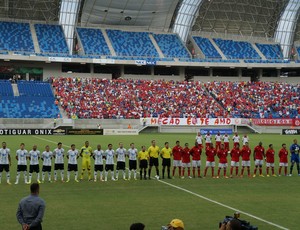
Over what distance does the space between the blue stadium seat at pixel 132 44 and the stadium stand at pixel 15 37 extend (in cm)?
1233

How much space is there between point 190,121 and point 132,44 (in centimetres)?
1883

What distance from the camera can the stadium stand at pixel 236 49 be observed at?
78.1 meters

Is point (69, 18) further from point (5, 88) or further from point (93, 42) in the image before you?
point (5, 88)

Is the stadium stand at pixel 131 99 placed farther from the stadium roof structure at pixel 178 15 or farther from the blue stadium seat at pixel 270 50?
the blue stadium seat at pixel 270 50

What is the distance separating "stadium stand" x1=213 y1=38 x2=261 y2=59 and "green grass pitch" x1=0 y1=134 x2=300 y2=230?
187ft

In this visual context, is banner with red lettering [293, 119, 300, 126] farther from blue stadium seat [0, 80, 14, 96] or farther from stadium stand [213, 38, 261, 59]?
blue stadium seat [0, 80, 14, 96]

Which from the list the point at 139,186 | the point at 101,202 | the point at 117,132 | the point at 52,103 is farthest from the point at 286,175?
the point at 52,103

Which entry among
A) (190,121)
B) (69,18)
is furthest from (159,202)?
(69,18)

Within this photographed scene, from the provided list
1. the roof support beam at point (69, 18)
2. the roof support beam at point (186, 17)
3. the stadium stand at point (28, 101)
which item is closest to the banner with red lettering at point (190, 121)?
the stadium stand at point (28, 101)

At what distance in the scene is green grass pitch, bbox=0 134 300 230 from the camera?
13.6 metres

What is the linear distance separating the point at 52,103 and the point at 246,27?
3539 centimetres

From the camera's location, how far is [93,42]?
72.8 m

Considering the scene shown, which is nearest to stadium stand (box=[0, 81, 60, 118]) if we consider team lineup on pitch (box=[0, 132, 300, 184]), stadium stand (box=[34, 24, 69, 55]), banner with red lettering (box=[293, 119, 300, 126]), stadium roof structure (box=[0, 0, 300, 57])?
stadium stand (box=[34, 24, 69, 55])

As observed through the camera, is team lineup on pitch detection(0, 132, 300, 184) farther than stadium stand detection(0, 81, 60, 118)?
No
